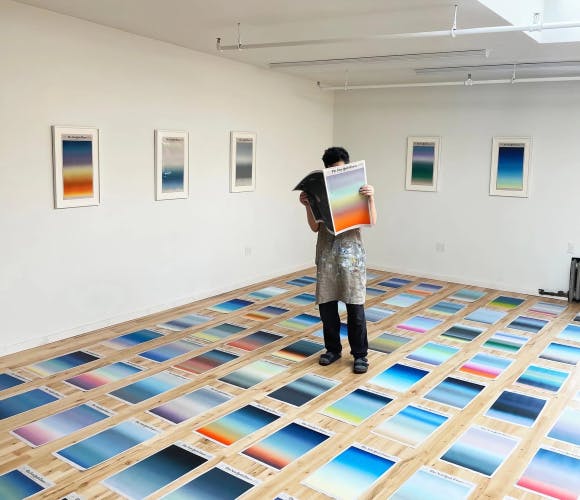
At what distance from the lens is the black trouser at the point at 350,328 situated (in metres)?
4.66

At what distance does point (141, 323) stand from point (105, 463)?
8.53 feet

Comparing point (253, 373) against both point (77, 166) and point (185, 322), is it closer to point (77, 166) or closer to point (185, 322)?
point (185, 322)

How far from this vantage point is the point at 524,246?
7.69m

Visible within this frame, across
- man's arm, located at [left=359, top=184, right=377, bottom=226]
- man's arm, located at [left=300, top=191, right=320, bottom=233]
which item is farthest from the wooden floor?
man's arm, located at [left=359, top=184, right=377, bottom=226]

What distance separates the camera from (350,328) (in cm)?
473

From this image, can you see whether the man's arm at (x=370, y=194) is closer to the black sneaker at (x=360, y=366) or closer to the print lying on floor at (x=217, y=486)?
the black sneaker at (x=360, y=366)

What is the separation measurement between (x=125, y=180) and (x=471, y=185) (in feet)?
14.7

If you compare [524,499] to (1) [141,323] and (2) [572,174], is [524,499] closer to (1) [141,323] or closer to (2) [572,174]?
(1) [141,323]

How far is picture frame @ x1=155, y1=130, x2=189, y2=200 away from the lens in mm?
6113

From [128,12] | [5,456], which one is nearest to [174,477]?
[5,456]

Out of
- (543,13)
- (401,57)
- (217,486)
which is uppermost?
(543,13)

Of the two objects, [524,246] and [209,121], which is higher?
[209,121]

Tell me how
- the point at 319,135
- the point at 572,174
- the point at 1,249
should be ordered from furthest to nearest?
the point at 319,135 < the point at 572,174 < the point at 1,249

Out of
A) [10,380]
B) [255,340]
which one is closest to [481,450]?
[255,340]
